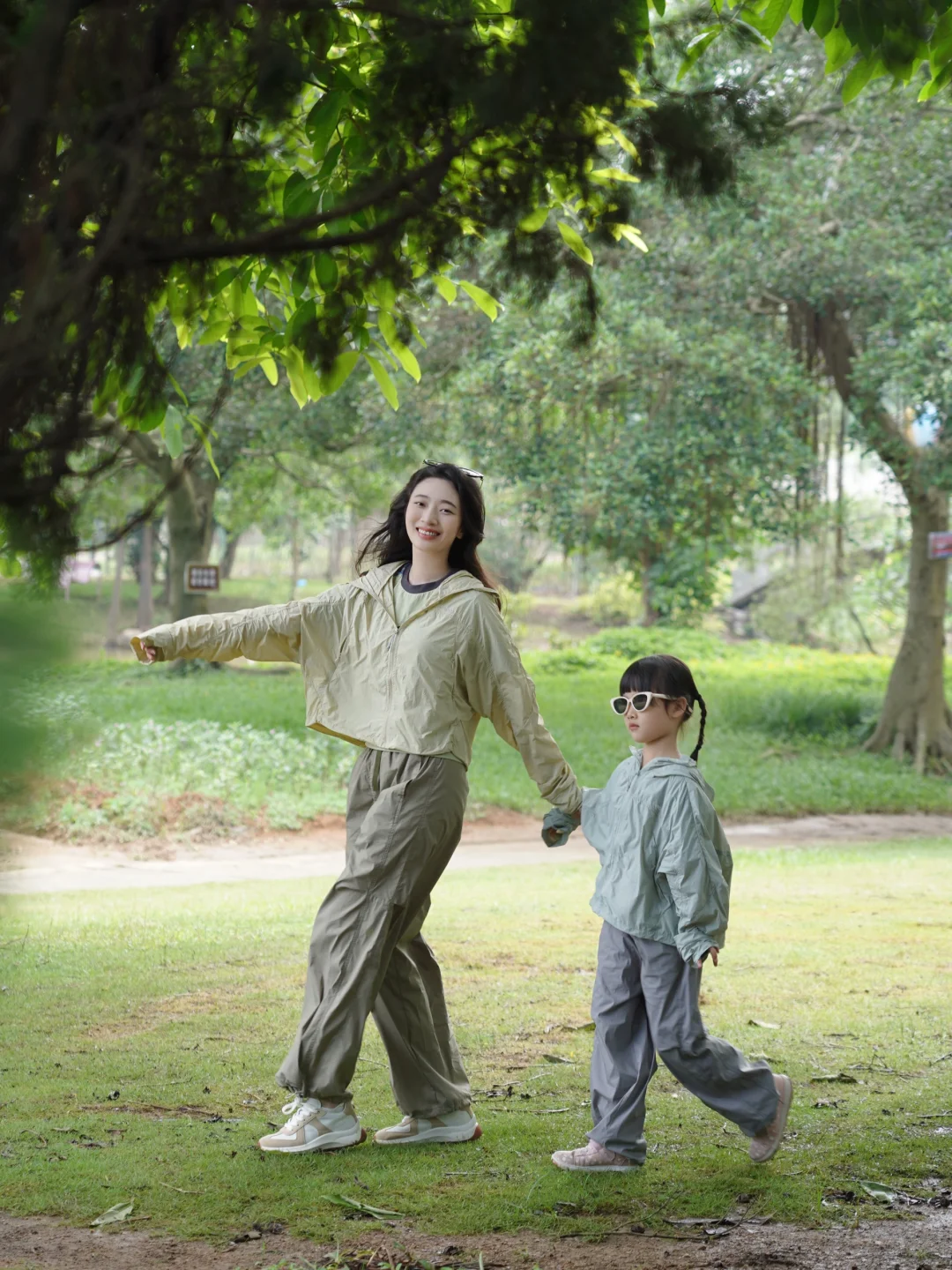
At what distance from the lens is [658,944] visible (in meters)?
3.64

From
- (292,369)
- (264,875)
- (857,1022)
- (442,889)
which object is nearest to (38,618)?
(292,369)

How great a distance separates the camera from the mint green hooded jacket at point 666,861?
11.7ft

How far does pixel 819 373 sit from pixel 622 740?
441 cm

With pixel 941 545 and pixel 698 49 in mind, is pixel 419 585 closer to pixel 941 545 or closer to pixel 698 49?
pixel 698 49

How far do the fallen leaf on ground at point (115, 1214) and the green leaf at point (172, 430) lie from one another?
70.9 inches

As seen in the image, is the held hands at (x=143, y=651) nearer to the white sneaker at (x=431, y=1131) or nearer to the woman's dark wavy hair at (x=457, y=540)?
the woman's dark wavy hair at (x=457, y=540)

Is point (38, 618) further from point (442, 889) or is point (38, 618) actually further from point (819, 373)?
point (819, 373)

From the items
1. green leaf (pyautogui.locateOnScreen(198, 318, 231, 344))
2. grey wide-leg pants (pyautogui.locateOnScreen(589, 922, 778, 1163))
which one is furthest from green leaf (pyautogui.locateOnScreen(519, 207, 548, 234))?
grey wide-leg pants (pyautogui.locateOnScreen(589, 922, 778, 1163))

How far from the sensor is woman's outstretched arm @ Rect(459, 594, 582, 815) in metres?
3.87

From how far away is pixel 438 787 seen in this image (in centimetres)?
378

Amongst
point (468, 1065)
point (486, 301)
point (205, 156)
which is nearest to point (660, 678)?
point (486, 301)

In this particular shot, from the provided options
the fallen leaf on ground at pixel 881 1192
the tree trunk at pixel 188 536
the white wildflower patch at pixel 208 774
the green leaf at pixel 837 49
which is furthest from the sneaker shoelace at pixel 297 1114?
the tree trunk at pixel 188 536

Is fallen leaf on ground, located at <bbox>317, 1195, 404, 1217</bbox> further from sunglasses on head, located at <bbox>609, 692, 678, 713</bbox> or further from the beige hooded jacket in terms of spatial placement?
sunglasses on head, located at <bbox>609, 692, 678, 713</bbox>

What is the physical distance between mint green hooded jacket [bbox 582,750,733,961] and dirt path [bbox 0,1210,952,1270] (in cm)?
68
